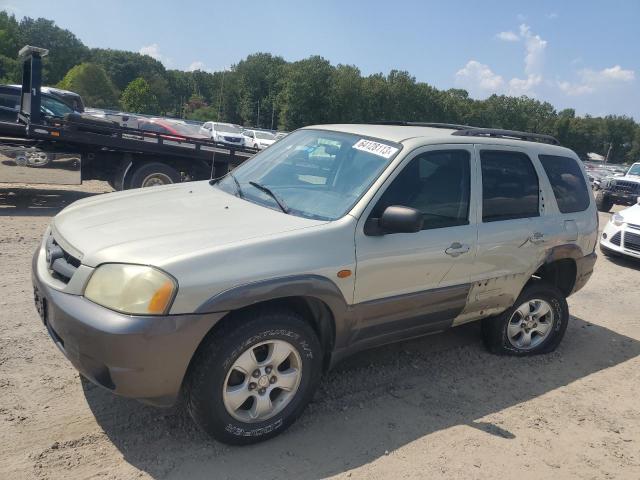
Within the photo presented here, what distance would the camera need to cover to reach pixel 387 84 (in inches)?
3342

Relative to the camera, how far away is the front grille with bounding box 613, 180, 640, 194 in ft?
56.3

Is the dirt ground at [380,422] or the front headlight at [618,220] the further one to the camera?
the front headlight at [618,220]

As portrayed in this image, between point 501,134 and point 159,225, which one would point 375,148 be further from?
point 159,225

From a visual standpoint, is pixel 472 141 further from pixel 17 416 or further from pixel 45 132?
pixel 45 132

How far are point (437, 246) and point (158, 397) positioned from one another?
6.61ft

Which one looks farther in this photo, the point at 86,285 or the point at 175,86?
the point at 175,86

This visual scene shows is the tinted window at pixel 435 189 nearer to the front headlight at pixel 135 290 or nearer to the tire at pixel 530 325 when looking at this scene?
the tire at pixel 530 325

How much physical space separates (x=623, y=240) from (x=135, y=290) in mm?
9008

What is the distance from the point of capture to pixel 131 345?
2.55 meters

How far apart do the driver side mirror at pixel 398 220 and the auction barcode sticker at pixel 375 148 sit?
20.0 inches

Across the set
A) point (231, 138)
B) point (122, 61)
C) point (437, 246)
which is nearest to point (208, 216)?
point (437, 246)

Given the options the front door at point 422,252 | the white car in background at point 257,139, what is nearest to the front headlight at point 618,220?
the front door at point 422,252

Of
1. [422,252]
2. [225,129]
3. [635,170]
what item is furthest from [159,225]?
[225,129]

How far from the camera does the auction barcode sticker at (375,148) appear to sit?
11.9 ft
